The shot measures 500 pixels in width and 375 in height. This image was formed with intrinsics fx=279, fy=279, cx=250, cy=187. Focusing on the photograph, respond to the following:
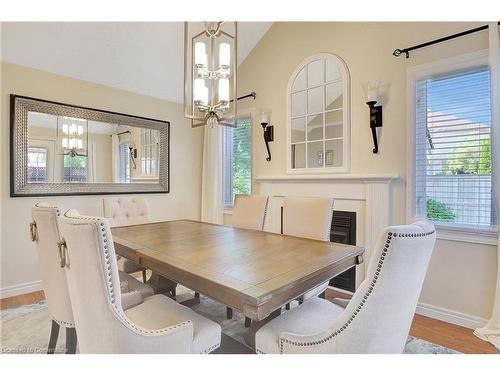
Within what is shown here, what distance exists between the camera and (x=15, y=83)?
106 inches

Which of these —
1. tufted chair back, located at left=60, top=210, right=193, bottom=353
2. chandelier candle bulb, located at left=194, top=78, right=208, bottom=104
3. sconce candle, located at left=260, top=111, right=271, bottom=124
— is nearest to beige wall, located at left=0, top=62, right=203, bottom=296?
sconce candle, located at left=260, top=111, right=271, bottom=124

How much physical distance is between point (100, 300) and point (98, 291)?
3cm

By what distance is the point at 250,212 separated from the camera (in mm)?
2684

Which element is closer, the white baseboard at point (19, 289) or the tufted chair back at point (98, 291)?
the tufted chair back at point (98, 291)

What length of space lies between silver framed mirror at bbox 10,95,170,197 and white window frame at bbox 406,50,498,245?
2.98m

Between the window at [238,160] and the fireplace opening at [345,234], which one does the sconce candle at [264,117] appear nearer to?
the window at [238,160]

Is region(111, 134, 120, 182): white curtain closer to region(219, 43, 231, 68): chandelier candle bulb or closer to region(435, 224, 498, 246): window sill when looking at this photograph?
region(219, 43, 231, 68): chandelier candle bulb

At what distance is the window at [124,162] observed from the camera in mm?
3486

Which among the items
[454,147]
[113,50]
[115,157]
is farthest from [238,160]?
[454,147]

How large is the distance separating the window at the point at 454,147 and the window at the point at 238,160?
213 centimetres

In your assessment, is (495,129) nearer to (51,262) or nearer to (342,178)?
(342,178)

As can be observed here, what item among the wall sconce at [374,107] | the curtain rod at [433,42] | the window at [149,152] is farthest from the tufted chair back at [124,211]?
the curtain rod at [433,42]
